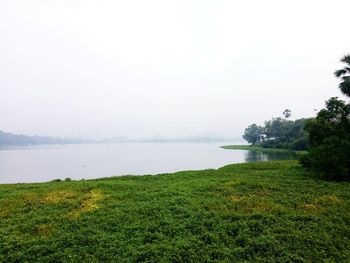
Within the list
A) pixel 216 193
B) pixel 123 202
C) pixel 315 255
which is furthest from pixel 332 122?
pixel 123 202

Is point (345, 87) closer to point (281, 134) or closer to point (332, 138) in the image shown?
point (332, 138)

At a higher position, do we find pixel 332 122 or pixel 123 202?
pixel 332 122

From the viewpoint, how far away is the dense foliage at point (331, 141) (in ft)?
39.2

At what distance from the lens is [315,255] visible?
561cm

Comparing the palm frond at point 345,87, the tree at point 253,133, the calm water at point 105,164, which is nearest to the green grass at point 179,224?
the palm frond at point 345,87

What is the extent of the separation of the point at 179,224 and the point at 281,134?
232 feet

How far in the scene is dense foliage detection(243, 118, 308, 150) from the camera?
5469 cm

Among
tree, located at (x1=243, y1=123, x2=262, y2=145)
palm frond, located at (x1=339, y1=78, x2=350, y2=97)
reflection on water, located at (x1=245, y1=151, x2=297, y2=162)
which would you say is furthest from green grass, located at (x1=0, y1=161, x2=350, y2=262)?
tree, located at (x1=243, y1=123, x2=262, y2=145)

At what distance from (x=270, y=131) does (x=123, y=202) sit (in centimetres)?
7525

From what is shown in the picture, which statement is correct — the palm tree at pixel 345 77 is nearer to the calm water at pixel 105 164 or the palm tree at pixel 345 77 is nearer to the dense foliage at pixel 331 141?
the dense foliage at pixel 331 141

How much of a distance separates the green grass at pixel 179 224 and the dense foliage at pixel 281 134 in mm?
44654

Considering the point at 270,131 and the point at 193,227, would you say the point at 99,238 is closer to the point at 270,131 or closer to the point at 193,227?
the point at 193,227

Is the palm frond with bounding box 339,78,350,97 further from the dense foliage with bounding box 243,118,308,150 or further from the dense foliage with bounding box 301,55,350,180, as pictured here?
the dense foliage with bounding box 243,118,308,150

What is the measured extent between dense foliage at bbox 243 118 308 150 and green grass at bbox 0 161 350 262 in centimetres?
4465
